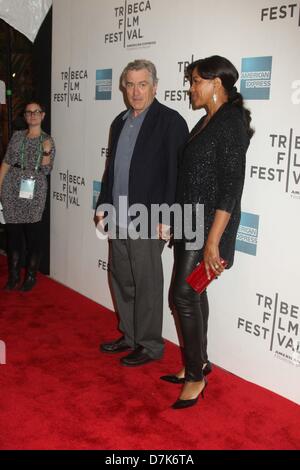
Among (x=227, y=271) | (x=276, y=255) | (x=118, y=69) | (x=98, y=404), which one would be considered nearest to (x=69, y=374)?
(x=98, y=404)

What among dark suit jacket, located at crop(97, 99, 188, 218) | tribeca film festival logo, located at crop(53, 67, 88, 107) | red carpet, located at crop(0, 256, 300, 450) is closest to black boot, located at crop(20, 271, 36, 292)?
red carpet, located at crop(0, 256, 300, 450)

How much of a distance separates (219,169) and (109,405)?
118cm

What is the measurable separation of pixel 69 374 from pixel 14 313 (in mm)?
967

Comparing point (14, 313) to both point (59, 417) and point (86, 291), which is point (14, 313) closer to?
point (86, 291)

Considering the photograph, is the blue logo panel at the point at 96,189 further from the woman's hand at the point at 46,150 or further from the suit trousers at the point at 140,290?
the suit trousers at the point at 140,290

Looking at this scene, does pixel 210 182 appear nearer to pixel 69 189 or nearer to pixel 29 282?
pixel 69 189

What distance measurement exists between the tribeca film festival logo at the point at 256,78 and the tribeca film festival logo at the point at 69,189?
5.39 feet

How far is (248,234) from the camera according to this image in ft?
8.13

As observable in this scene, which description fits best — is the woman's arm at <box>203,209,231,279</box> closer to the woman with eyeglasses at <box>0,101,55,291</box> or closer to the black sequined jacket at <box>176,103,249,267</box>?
the black sequined jacket at <box>176,103,249,267</box>

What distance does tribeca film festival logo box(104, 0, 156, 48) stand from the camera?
295 centimetres

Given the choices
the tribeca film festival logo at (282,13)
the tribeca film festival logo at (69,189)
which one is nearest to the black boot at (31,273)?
the tribeca film festival logo at (69,189)

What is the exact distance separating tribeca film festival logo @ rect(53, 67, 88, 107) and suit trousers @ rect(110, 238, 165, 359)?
1.43 meters

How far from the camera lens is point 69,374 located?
256 cm

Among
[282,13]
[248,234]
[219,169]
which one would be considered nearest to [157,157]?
[219,169]
